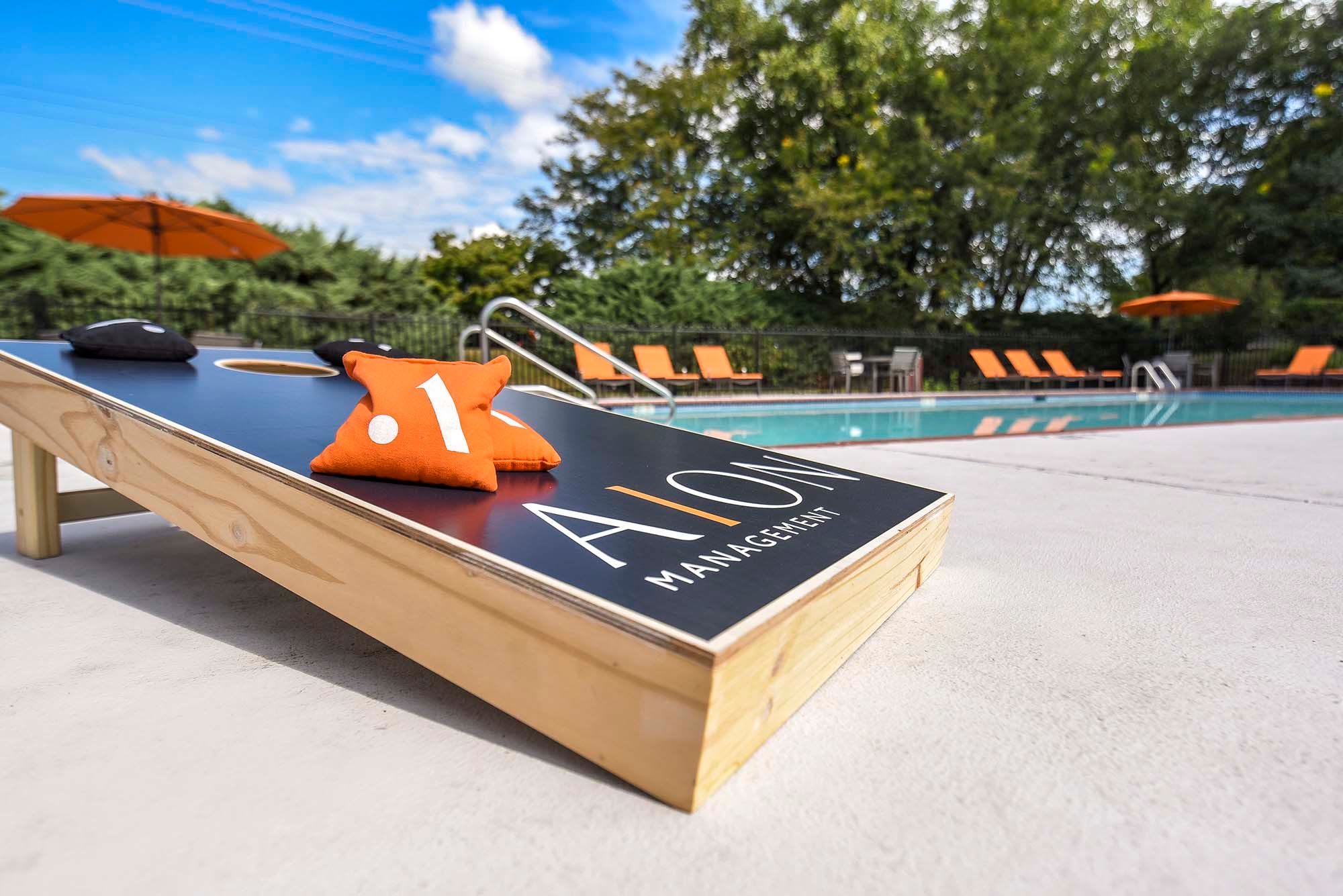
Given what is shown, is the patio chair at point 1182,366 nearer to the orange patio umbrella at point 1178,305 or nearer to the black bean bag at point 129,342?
the orange patio umbrella at point 1178,305

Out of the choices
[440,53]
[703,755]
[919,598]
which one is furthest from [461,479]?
[440,53]

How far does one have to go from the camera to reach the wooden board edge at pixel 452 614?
3.63 feet

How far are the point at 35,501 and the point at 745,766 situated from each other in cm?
257

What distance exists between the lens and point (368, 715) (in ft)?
4.75

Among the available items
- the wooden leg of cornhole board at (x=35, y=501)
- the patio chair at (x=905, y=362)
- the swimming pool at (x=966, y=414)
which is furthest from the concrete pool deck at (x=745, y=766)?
Answer: the patio chair at (x=905, y=362)

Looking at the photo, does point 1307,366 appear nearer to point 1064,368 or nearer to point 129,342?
point 1064,368

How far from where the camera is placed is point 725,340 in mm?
13766

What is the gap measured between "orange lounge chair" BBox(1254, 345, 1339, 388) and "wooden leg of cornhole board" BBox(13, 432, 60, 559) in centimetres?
1909

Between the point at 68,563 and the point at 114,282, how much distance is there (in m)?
10.1

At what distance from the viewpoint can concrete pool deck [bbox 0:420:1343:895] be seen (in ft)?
3.32

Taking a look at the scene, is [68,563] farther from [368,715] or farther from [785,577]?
[785,577]

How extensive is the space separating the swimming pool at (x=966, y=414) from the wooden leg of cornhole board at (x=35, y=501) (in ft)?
15.3

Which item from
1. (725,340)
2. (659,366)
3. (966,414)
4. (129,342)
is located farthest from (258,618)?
(725,340)

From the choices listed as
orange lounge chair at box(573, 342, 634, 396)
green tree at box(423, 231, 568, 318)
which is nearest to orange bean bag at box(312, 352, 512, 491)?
orange lounge chair at box(573, 342, 634, 396)
